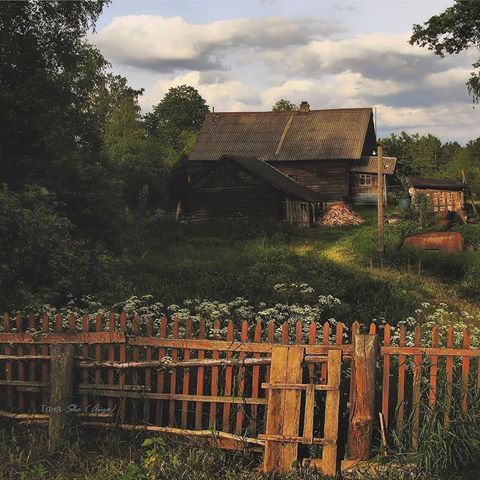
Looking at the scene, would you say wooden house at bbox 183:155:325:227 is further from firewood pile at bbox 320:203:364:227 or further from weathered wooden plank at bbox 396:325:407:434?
weathered wooden plank at bbox 396:325:407:434

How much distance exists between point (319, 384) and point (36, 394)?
9.81 feet

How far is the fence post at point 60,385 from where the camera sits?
5.72 metres

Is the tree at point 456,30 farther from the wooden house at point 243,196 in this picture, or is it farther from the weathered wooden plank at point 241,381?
the weathered wooden plank at point 241,381

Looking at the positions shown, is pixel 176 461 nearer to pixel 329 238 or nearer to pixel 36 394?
pixel 36 394

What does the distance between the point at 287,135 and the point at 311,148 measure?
2.71 m

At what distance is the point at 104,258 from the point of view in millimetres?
13359

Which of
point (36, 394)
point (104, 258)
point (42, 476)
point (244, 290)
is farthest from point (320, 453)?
point (104, 258)

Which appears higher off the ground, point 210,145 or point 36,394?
point 210,145

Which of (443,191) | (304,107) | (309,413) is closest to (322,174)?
(304,107)

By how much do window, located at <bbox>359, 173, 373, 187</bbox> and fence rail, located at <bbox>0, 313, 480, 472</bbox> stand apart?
39.4 meters

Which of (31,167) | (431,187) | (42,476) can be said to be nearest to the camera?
(42,476)

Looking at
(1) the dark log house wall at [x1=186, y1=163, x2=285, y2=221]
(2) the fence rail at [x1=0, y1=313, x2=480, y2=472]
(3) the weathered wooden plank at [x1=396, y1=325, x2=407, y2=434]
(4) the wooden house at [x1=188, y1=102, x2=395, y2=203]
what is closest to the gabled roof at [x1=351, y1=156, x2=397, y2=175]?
(4) the wooden house at [x1=188, y1=102, x2=395, y2=203]

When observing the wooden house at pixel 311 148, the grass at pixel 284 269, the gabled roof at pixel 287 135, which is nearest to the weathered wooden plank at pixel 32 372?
the grass at pixel 284 269

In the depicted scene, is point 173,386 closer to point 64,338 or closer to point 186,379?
point 186,379
